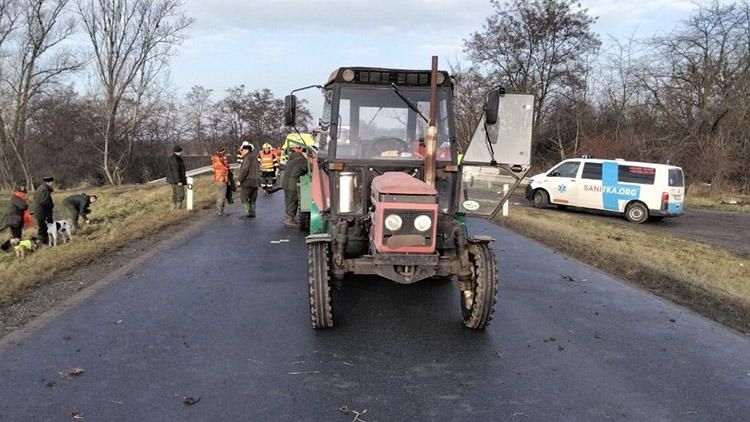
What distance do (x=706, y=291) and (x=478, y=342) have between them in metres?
4.40

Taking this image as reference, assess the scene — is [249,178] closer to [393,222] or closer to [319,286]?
[319,286]

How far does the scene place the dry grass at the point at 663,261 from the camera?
282 inches

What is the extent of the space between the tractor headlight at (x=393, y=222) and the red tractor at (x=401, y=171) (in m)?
0.17

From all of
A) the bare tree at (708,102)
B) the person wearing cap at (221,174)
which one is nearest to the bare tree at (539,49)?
the bare tree at (708,102)

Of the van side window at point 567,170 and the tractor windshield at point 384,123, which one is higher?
the tractor windshield at point 384,123

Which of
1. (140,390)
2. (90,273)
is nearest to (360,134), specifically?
(140,390)

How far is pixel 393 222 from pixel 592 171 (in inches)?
612

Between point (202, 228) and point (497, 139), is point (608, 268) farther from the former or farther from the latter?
point (202, 228)

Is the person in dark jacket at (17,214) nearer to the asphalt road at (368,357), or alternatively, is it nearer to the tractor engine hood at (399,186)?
the asphalt road at (368,357)

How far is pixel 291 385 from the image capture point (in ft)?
13.6

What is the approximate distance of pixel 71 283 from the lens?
693 centimetres

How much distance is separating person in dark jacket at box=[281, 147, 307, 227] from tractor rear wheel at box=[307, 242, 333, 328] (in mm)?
6790

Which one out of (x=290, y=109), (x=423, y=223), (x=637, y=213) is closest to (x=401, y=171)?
(x=423, y=223)

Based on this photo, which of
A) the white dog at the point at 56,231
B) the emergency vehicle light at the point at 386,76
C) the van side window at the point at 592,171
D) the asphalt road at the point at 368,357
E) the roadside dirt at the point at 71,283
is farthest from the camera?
the van side window at the point at 592,171
